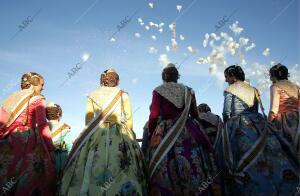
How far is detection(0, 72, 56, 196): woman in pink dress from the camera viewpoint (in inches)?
176

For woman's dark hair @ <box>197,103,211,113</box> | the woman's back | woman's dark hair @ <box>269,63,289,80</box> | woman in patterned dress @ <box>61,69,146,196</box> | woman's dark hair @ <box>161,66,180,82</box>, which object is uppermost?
woman's dark hair @ <box>269,63,289,80</box>

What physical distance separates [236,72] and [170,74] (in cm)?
148

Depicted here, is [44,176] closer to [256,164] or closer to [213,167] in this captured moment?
[213,167]

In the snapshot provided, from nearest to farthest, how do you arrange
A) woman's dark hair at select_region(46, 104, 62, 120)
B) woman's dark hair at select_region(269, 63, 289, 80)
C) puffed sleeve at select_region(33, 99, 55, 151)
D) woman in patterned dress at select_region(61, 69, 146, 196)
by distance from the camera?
Answer: 1. woman in patterned dress at select_region(61, 69, 146, 196)
2. puffed sleeve at select_region(33, 99, 55, 151)
3. woman's dark hair at select_region(269, 63, 289, 80)
4. woman's dark hair at select_region(46, 104, 62, 120)

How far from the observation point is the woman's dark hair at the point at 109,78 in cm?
567

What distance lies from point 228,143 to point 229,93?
1.06m

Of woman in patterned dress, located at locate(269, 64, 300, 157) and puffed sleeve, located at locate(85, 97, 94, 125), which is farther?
woman in patterned dress, located at locate(269, 64, 300, 157)

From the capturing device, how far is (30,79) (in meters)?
5.42

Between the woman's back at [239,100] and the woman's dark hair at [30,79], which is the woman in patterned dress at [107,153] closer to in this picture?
the woman's dark hair at [30,79]

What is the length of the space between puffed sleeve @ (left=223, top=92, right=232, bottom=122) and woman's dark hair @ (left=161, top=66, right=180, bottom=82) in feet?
3.46

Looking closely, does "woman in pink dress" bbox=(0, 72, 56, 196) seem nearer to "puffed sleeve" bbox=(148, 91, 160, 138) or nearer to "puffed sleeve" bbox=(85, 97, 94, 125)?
"puffed sleeve" bbox=(85, 97, 94, 125)

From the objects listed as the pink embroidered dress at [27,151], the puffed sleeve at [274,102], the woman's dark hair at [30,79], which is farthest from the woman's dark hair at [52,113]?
the puffed sleeve at [274,102]

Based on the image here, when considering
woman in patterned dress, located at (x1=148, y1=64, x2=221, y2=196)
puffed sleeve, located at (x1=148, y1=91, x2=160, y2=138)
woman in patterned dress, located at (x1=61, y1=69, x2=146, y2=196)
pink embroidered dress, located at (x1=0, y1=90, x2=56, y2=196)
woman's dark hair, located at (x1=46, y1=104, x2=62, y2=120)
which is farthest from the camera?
woman's dark hair, located at (x1=46, y1=104, x2=62, y2=120)

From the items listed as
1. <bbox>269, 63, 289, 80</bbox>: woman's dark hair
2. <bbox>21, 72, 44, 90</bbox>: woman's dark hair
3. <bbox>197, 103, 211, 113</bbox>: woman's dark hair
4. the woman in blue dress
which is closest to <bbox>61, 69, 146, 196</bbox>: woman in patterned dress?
<bbox>21, 72, 44, 90</bbox>: woman's dark hair
